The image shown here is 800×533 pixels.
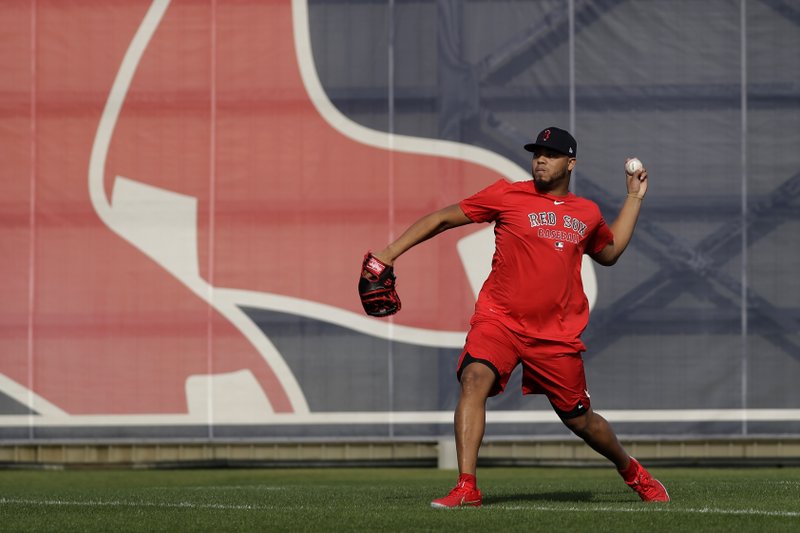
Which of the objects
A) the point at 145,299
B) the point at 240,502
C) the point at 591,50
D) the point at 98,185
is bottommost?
the point at 240,502

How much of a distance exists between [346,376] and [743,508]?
873 centimetres

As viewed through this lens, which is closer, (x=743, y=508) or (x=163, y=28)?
(x=743, y=508)

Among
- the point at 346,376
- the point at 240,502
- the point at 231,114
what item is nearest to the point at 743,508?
the point at 240,502

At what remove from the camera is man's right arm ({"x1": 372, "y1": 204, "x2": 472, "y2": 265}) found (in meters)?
7.19

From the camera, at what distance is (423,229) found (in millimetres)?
7238

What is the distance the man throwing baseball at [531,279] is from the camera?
719 cm

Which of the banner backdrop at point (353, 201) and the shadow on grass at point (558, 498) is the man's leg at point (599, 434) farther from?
the banner backdrop at point (353, 201)

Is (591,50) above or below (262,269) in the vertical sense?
above

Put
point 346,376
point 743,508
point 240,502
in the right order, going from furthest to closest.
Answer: point 346,376 → point 240,502 → point 743,508

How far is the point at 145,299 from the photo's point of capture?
15.4 metres

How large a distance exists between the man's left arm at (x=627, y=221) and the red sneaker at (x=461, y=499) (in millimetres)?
1468

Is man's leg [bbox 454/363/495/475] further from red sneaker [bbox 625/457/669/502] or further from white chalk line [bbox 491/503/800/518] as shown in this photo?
red sneaker [bbox 625/457/669/502]

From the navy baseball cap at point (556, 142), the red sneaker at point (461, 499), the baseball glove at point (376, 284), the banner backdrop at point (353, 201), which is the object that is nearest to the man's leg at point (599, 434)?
the red sneaker at point (461, 499)

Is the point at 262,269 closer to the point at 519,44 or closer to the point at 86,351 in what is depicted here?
the point at 86,351
